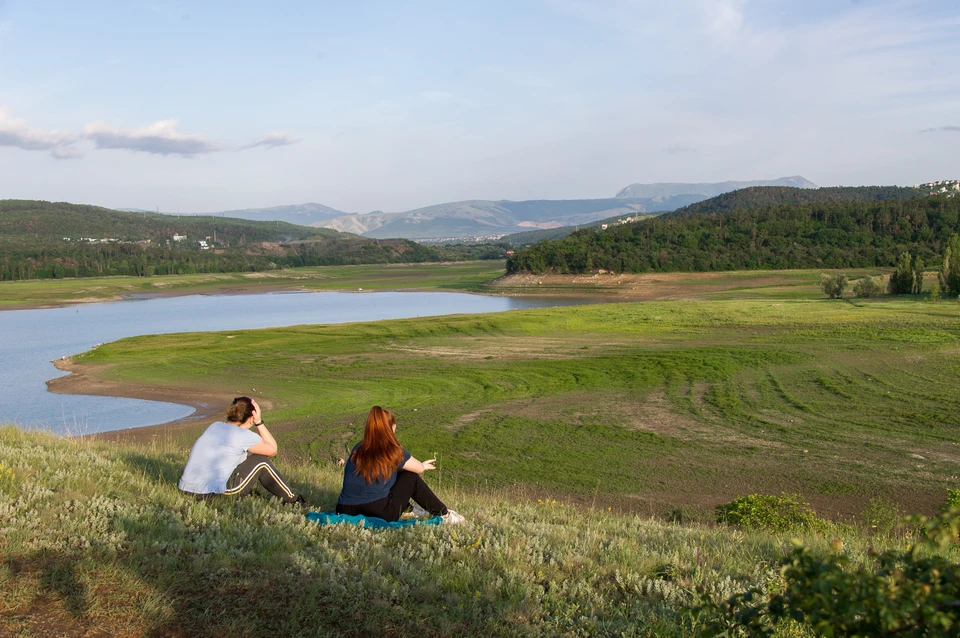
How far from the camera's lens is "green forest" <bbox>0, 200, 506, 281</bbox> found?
4471 inches

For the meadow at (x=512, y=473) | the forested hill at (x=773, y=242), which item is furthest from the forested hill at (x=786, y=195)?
the meadow at (x=512, y=473)

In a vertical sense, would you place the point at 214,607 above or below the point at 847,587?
below

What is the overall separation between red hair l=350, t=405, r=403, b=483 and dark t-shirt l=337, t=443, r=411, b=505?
47 mm

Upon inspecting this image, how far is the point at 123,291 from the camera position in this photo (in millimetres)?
89875

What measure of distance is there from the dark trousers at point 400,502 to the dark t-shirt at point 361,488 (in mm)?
38

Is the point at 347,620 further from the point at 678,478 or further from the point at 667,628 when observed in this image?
the point at 678,478

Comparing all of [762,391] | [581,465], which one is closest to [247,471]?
[581,465]

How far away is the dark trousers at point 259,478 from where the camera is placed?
6.87 metres

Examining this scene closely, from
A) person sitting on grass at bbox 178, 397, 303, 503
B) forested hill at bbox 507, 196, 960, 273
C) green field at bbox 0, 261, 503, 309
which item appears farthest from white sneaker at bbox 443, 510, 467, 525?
forested hill at bbox 507, 196, 960, 273

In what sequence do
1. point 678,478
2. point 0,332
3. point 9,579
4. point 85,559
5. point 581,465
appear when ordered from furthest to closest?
point 0,332 → point 581,465 → point 678,478 → point 85,559 → point 9,579

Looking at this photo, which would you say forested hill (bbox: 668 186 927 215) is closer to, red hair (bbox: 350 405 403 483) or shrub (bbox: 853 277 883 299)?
shrub (bbox: 853 277 883 299)

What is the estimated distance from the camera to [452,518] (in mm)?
6266

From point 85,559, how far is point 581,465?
1175 cm

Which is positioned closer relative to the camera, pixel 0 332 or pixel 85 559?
pixel 85 559
